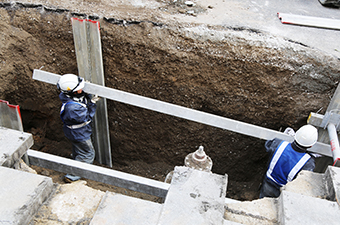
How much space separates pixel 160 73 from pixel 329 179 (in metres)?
2.81

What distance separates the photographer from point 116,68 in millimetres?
4480

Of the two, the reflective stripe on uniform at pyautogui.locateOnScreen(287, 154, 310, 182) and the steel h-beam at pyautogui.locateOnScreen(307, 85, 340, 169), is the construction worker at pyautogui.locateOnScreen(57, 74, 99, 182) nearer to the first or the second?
the reflective stripe on uniform at pyautogui.locateOnScreen(287, 154, 310, 182)

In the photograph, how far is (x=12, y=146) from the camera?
7.96 ft

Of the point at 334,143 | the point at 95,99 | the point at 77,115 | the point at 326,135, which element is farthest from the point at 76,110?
the point at 326,135

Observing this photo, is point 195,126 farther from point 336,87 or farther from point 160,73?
point 336,87

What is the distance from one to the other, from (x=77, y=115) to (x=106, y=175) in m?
1.62

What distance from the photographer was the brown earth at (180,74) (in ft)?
13.5

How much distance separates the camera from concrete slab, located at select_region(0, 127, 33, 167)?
2.35m

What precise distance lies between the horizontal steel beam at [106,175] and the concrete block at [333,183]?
146cm

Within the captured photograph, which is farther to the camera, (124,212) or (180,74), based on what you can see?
(180,74)

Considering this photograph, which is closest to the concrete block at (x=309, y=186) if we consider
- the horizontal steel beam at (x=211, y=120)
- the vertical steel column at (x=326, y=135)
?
the horizontal steel beam at (x=211, y=120)

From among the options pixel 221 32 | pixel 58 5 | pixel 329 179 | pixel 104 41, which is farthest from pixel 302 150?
pixel 58 5

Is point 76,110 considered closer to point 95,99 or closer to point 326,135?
point 95,99

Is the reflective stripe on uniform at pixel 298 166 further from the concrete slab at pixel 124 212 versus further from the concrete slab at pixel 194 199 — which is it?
the concrete slab at pixel 124 212
